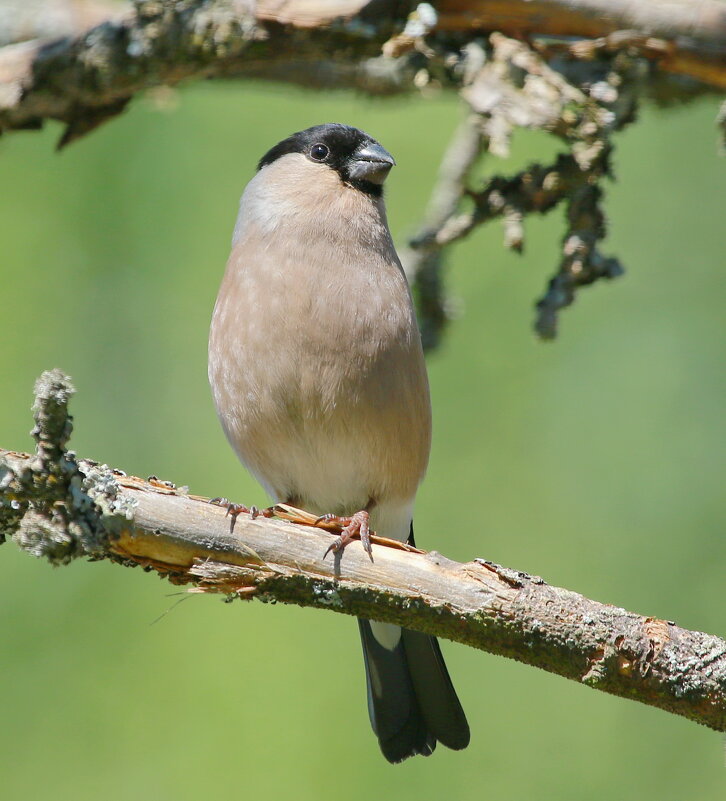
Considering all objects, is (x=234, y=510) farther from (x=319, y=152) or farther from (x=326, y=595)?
(x=319, y=152)

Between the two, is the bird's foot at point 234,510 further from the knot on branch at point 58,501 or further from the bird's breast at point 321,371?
the bird's breast at point 321,371

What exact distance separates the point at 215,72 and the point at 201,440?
3.05 metres

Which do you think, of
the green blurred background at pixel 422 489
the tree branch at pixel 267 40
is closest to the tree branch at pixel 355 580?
the tree branch at pixel 267 40

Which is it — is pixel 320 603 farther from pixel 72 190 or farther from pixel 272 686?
pixel 72 190

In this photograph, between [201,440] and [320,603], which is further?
[201,440]

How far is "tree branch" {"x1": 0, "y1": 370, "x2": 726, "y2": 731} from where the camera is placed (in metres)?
2.63

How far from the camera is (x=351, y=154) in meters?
4.66

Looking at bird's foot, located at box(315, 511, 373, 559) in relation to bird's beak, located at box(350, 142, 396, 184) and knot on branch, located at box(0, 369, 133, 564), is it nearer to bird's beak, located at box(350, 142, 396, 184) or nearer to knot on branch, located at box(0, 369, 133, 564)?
knot on branch, located at box(0, 369, 133, 564)

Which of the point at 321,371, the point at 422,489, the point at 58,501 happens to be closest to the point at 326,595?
the point at 58,501

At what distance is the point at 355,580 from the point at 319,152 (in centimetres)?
262

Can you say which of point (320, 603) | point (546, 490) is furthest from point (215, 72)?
point (546, 490)

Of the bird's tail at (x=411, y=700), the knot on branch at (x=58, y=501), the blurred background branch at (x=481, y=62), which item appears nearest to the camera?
the knot on branch at (x=58, y=501)

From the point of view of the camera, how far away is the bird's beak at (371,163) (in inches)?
179

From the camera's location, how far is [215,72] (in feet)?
14.0
